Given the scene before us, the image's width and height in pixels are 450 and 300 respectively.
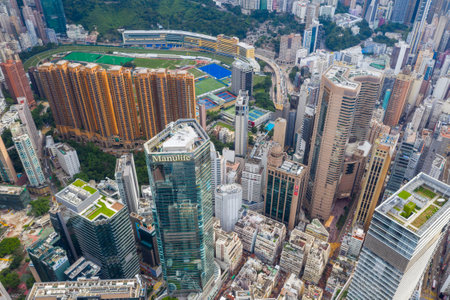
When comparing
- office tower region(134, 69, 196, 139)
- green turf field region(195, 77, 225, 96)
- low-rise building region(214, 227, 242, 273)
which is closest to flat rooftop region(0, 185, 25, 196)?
office tower region(134, 69, 196, 139)

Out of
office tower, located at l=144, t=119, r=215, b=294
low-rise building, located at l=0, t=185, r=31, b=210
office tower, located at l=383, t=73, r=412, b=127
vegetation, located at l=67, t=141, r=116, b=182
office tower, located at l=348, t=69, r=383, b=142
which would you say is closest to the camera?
office tower, located at l=144, t=119, r=215, b=294

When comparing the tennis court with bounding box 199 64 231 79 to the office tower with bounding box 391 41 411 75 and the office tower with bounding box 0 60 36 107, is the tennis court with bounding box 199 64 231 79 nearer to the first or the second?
the office tower with bounding box 391 41 411 75

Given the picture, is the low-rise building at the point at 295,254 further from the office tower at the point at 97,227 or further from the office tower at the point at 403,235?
the office tower at the point at 97,227

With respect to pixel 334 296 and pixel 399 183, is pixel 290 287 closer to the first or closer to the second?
pixel 334 296

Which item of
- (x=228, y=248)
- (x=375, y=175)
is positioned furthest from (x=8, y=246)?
(x=375, y=175)

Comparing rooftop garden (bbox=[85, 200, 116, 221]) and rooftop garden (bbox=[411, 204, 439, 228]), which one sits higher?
rooftop garden (bbox=[411, 204, 439, 228])

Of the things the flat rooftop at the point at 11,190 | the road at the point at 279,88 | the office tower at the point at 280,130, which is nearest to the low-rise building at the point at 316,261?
the office tower at the point at 280,130
